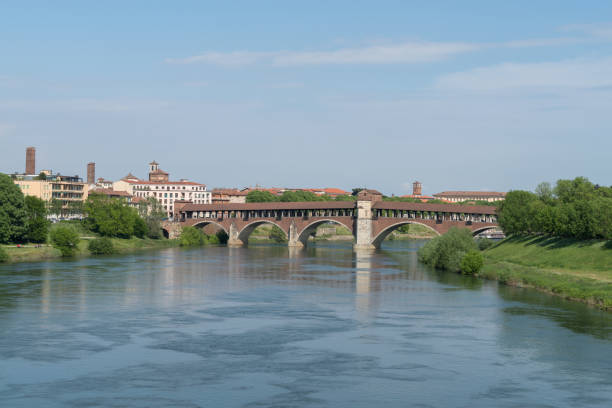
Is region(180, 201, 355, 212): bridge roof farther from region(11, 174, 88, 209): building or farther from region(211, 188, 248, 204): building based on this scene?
region(211, 188, 248, 204): building

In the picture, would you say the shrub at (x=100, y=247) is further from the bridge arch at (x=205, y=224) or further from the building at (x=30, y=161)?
the building at (x=30, y=161)

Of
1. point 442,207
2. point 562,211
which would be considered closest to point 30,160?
point 442,207

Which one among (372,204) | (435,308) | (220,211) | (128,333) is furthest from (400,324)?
(220,211)

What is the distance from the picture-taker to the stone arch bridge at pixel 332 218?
301 ft

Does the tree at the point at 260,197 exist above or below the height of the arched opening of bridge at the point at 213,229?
above

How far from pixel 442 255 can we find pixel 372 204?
32287 mm

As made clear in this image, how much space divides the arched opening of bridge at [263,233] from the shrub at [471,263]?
1854 inches

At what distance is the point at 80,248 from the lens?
79.8 metres

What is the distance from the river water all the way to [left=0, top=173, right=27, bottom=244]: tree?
1742cm

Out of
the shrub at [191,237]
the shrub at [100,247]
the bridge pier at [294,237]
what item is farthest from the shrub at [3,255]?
the bridge pier at [294,237]

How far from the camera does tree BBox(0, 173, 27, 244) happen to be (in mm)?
71562

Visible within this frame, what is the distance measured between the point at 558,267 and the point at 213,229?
65.7 meters

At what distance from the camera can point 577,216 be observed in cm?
5984

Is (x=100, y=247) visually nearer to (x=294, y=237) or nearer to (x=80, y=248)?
(x=80, y=248)
